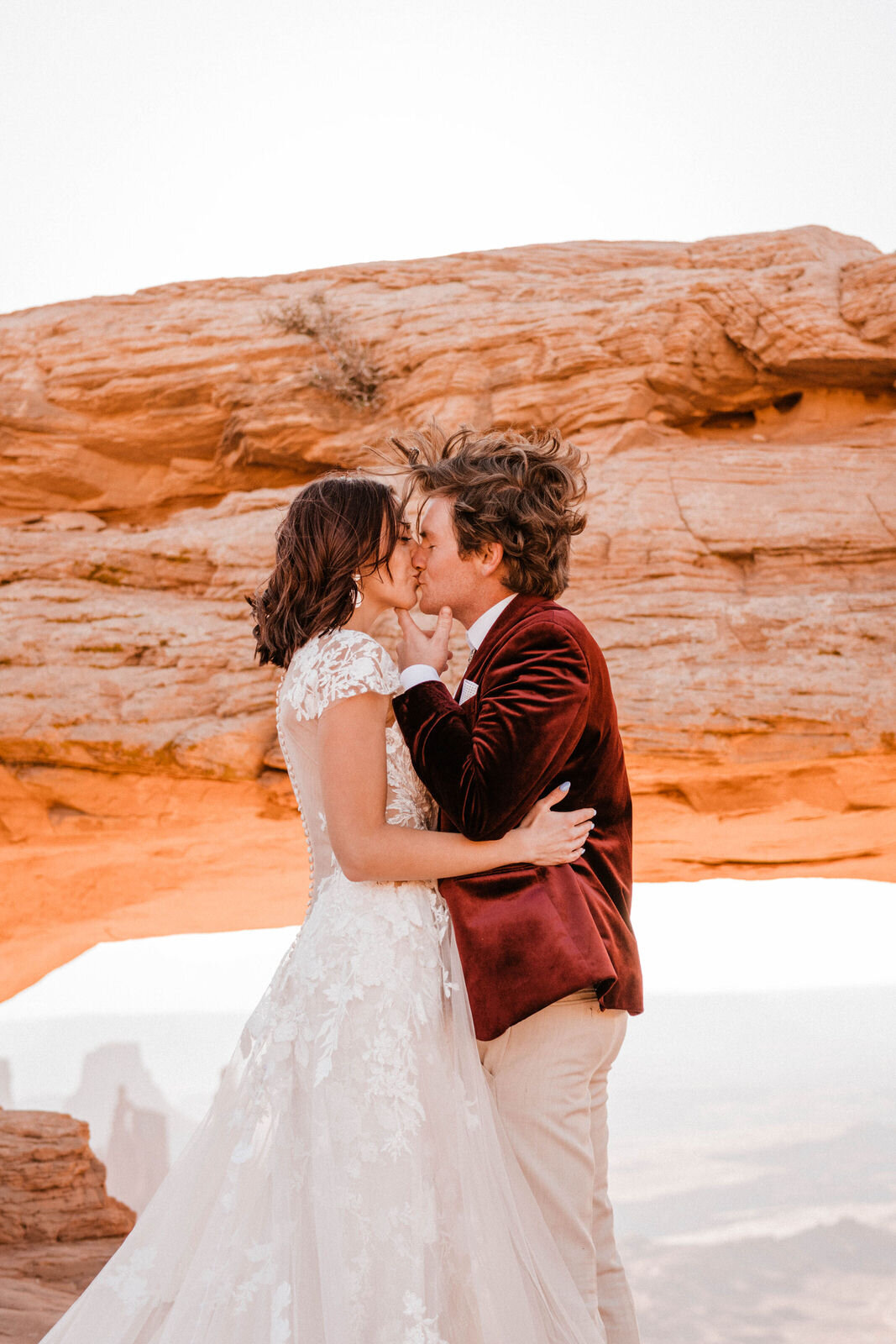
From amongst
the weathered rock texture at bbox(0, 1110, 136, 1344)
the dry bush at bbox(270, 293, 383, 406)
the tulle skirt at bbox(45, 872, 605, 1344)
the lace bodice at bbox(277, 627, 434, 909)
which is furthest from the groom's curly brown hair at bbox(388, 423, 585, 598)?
the weathered rock texture at bbox(0, 1110, 136, 1344)

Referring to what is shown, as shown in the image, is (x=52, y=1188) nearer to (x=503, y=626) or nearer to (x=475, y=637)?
(x=475, y=637)

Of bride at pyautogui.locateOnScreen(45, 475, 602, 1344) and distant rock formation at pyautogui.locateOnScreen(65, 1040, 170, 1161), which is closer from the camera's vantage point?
bride at pyautogui.locateOnScreen(45, 475, 602, 1344)

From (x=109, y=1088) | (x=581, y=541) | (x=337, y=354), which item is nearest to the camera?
(x=581, y=541)

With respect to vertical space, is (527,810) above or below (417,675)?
below

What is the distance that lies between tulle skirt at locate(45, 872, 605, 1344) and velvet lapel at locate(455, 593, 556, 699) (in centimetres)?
55

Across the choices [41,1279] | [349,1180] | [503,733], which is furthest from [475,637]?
[41,1279]

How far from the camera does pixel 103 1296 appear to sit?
2178 mm

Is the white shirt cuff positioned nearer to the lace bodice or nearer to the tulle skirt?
the lace bodice

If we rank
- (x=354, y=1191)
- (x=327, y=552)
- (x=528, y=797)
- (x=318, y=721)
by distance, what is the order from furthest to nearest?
(x=327, y=552), (x=318, y=721), (x=528, y=797), (x=354, y=1191)

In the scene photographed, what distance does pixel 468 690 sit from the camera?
8.38ft

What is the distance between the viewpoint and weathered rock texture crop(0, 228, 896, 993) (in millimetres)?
5215

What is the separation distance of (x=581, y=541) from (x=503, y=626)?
314 cm

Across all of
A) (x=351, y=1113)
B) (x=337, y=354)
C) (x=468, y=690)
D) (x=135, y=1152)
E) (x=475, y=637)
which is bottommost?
(x=135, y=1152)

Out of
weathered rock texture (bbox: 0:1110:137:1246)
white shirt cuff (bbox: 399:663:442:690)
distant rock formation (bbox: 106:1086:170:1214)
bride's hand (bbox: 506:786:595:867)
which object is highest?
white shirt cuff (bbox: 399:663:442:690)
